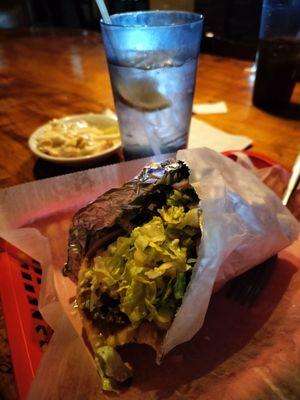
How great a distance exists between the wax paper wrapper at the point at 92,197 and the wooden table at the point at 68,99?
85mm

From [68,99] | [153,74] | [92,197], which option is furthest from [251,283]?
[68,99]

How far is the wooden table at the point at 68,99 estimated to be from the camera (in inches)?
39.3

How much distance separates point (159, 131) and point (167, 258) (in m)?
0.45

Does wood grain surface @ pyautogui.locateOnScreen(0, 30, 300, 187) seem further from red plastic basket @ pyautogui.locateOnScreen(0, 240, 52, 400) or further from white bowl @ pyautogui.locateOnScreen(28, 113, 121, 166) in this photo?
red plastic basket @ pyautogui.locateOnScreen(0, 240, 52, 400)

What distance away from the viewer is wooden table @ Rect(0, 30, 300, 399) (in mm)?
999

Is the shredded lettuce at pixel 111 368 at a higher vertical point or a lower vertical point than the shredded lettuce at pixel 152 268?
lower

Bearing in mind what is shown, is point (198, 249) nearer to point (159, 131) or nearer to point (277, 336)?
point (277, 336)

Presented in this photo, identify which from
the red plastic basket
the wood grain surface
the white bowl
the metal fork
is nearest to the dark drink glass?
the wood grain surface

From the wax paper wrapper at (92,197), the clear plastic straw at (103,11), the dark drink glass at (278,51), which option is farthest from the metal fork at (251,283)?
the dark drink glass at (278,51)

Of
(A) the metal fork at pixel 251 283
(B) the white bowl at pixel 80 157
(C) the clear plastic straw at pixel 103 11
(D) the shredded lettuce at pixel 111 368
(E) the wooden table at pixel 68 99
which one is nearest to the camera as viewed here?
(D) the shredded lettuce at pixel 111 368

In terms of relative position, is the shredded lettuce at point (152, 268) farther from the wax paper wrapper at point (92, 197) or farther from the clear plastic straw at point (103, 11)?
the clear plastic straw at point (103, 11)

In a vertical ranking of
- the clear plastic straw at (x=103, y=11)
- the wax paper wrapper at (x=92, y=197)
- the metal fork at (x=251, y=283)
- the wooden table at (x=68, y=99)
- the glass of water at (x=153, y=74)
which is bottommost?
the metal fork at (x=251, y=283)

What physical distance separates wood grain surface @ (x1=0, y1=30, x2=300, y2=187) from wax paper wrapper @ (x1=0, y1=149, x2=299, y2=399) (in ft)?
0.61

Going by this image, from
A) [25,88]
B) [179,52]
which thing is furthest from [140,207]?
[25,88]
